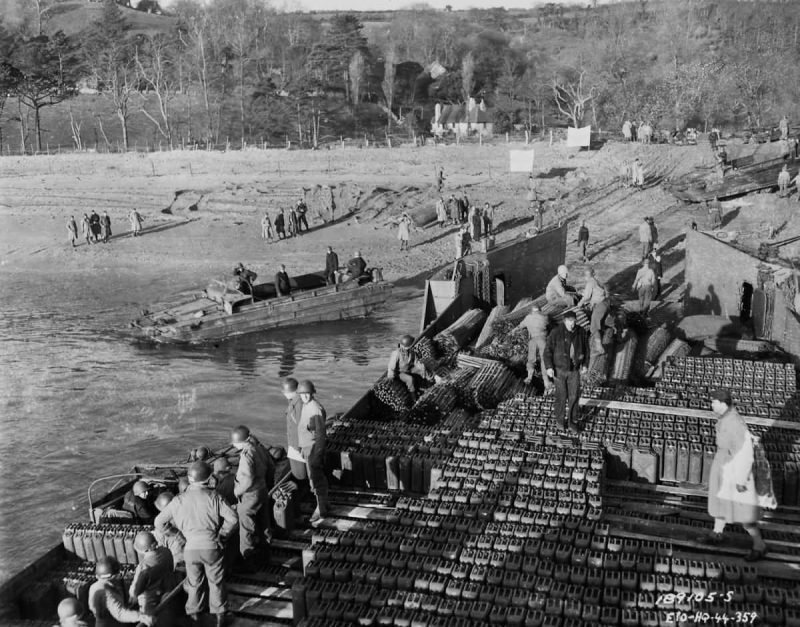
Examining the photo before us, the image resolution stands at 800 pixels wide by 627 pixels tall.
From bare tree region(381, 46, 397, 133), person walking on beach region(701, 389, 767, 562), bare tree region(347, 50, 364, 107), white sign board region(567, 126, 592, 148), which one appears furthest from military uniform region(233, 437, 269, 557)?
bare tree region(347, 50, 364, 107)

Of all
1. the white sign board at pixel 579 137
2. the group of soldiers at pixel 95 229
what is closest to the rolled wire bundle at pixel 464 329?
the group of soldiers at pixel 95 229

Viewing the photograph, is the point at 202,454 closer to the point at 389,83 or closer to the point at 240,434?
the point at 240,434

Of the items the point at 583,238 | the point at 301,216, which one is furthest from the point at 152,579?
the point at 301,216

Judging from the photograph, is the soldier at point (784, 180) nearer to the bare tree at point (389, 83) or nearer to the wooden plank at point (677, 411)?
the wooden plank at point (677, 411)

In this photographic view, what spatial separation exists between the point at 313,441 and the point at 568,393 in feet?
10.0

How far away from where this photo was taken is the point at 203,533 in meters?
6.43

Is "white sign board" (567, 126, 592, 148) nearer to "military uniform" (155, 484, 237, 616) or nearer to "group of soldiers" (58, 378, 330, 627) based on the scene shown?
"group of soldiers" (58, 378, 330, 627)

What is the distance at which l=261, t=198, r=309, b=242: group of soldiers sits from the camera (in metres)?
31.2

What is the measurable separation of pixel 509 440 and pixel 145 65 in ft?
214

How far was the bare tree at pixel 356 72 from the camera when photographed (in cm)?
6844

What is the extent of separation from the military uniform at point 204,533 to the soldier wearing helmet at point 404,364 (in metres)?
5.39

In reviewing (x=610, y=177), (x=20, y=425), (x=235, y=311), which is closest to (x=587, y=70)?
(x=610, y=177)

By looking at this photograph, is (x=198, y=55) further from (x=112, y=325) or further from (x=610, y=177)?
(x=112, y=325)

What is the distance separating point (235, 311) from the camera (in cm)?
2081
